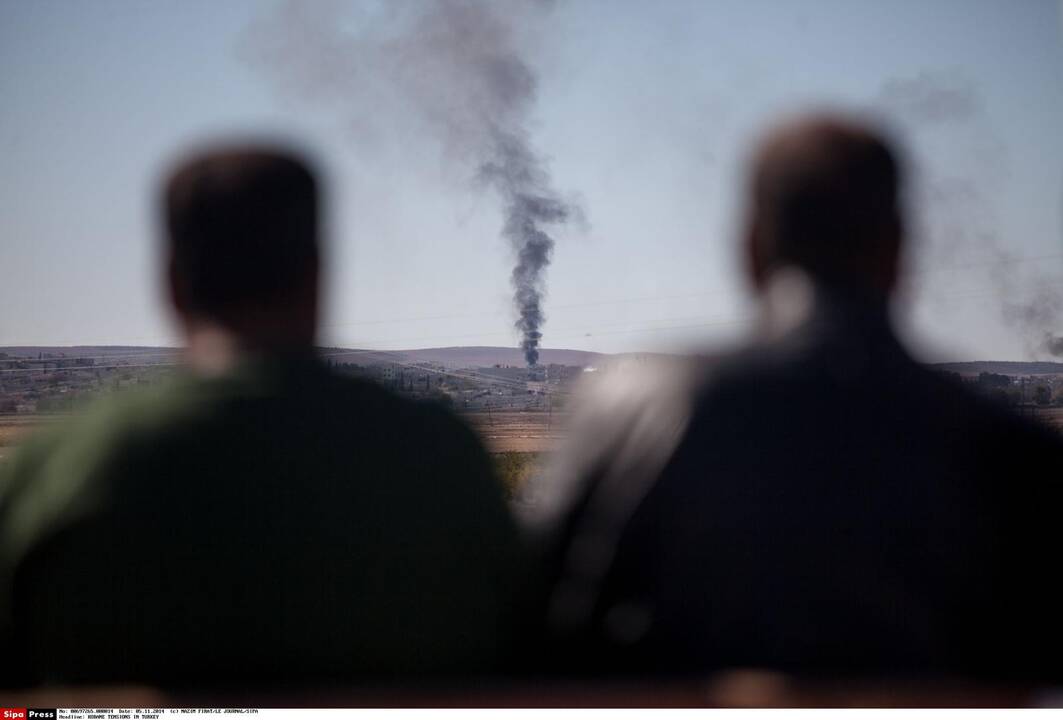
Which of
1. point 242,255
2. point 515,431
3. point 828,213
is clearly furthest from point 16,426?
point 828,213

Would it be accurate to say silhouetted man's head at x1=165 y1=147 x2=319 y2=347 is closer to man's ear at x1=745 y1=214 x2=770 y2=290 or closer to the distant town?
the distant town

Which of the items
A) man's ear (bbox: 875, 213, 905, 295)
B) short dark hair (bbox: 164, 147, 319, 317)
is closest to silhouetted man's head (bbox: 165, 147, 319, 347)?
short dark hair (bbox: 164, 147, 319, 317)

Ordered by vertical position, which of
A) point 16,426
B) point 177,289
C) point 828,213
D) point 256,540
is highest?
point 828,213

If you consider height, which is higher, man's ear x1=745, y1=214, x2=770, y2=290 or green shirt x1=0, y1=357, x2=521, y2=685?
man's ear x1=745, y1=214, x2=770, y2=290

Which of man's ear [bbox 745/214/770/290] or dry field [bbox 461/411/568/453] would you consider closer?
man's ear [bbox 745/214/770/290]

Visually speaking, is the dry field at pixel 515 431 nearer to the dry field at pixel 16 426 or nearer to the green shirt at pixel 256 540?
the green shirt at pixel 256 540

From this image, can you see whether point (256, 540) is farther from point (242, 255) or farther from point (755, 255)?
point (755, 255)

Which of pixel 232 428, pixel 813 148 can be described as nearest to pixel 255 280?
pixel 232 428
